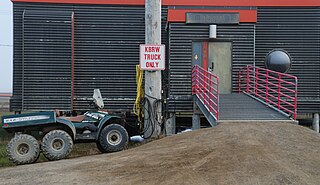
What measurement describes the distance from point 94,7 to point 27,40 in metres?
2.53

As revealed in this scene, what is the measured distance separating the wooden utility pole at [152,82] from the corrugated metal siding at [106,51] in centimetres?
194

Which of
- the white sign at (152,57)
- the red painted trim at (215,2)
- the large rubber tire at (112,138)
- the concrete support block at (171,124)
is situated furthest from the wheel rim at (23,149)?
the red painted trim at (215,2)

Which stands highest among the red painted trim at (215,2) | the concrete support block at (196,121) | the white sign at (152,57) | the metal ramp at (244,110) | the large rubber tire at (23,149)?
the red painted trim at (215,2)

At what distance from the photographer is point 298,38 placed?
12.7 metres

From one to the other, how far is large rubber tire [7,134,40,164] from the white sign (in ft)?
12.7

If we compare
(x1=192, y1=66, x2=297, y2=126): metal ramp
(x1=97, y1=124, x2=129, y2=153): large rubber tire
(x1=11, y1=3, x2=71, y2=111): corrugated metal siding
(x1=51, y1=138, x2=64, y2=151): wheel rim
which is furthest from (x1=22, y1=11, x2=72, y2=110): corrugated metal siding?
(x1=192, y1=66, x2=297, y2=126): metal ramp

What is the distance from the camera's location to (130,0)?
12492 millimetres

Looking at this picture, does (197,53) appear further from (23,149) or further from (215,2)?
(23,149)

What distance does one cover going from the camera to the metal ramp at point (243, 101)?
920 cm

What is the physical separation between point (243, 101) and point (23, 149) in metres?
6.33

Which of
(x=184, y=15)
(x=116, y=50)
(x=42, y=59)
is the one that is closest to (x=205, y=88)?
(x=184, y=15)

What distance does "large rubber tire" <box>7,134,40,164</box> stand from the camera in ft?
26.3

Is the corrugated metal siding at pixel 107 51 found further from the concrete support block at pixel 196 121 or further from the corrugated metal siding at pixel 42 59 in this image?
the concrete support block at pixel 196 121

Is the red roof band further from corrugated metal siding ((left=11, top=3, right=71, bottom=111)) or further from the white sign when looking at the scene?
the white sign
